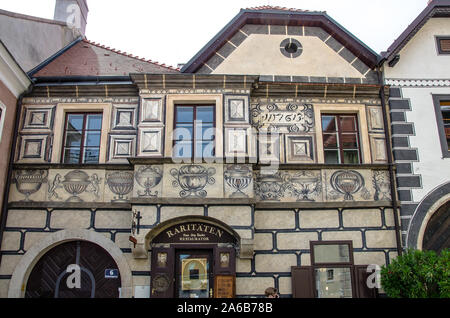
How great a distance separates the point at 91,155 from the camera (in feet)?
32.0

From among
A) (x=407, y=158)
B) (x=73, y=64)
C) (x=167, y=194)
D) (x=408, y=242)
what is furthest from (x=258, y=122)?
(x=73, y=64)

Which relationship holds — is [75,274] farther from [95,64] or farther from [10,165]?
[95,64]

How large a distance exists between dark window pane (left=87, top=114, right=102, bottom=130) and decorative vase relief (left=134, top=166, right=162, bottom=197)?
1733 mm

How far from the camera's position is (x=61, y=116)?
9914 mm

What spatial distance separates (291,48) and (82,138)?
5.34 m

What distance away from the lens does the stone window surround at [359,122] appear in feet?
31.7

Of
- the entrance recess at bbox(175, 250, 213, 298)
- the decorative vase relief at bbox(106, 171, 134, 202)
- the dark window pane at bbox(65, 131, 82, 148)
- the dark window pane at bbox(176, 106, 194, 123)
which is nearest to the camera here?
the entrance recess at bbox(175, 250, 213, 298)

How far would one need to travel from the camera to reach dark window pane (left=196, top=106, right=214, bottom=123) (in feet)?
32.0

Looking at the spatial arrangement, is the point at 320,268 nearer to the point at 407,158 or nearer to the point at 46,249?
the point at 407,158

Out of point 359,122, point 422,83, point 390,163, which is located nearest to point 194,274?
point 390,163

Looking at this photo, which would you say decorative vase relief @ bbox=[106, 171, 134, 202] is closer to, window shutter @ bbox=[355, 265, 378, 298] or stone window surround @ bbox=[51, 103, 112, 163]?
stone window surround @ bbox=[51, 103, 112, 163]

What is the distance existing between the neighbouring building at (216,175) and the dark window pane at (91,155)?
3 centimetres

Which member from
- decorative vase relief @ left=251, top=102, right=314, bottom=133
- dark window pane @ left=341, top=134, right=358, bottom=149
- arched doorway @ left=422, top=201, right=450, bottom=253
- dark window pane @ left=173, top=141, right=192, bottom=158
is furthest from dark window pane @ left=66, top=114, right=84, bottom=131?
arched doorway @ left=422, top=201, right=450, bottom=253

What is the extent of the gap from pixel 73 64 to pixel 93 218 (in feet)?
13.9
